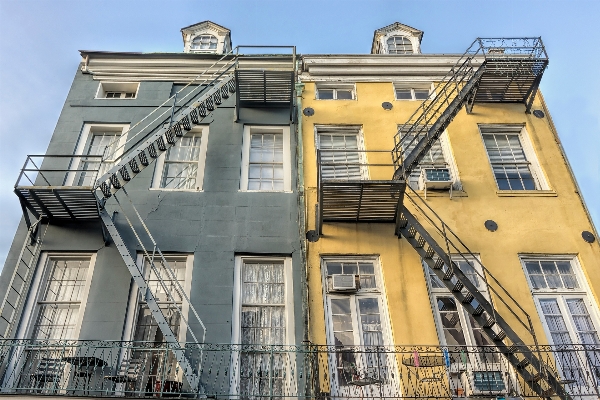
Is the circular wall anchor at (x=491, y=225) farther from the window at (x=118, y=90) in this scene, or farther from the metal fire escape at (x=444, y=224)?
the window at (x=118, y=90)

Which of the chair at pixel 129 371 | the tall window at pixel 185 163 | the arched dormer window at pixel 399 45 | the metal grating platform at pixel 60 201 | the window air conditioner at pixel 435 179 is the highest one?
the arched dormer window at pixel 399 45

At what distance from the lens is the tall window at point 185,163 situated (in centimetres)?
1393

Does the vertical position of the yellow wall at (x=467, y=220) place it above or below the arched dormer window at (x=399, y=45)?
below

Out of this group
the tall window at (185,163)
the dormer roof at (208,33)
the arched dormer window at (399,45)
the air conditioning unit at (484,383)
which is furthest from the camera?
the arched dormer window at (399,45)

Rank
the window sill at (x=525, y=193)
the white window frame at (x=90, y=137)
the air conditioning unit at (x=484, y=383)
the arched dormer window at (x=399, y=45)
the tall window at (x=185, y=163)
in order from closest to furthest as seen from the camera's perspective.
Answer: the air conditioning unit at (x=484, y=383), the window sill at (x=525, y=193), the tall window at (x=185, y=163), the white window frame at (x=90, y=137), the arched dormer window at (x=399, y=45)

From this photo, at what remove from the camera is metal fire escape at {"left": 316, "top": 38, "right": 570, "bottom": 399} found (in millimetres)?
10961

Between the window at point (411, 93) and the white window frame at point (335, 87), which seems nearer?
the window at point (411, 93)

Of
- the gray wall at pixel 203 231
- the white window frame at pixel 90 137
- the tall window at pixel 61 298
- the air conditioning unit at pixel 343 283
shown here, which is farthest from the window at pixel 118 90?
the air conditioning unit at pixel 343 283

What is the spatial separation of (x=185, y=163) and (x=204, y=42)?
5.36 meters

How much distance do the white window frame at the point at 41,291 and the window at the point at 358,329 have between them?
16.5ft

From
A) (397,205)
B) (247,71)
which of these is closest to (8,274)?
(247,71)

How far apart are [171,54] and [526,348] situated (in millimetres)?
11971

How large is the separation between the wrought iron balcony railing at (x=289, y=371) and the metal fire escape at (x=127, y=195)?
0.51 m

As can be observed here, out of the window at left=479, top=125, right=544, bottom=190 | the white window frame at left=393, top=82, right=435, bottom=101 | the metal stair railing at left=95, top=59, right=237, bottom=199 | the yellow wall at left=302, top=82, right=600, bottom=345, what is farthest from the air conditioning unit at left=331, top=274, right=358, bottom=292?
the white window frame at left=393, top=82, right=435, bottom=101
